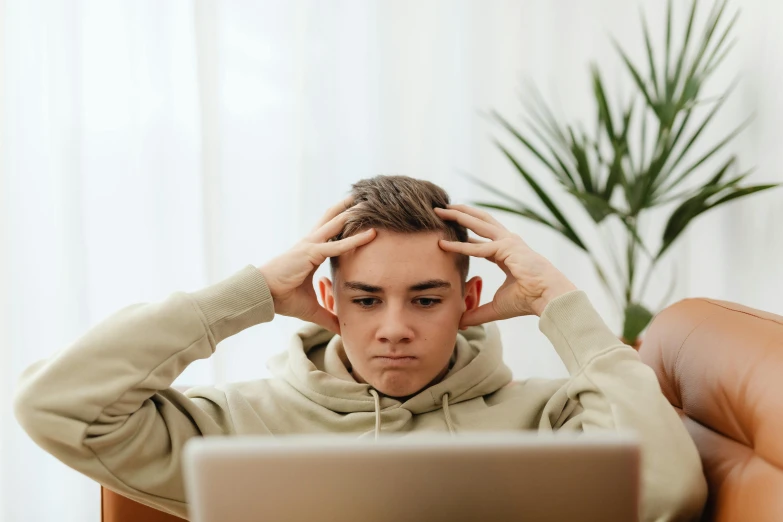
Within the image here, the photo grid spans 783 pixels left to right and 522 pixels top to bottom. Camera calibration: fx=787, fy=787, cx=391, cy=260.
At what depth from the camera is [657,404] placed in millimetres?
1238

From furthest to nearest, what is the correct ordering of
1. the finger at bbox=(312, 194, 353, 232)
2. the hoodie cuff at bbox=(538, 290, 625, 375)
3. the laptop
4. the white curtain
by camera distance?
the white curtain < the finger at bbox=(312, 194, 353, 232) < the hoodie cuff at bbox=(538, 290, 625, 375) < the laptop

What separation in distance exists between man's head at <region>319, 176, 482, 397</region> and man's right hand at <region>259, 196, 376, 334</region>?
0.09ft

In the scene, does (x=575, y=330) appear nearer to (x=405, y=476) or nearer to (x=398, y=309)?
(x=398, y=309)

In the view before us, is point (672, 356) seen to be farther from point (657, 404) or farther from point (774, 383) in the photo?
point (774, 383)

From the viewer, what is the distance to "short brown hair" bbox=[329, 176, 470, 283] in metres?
1.48

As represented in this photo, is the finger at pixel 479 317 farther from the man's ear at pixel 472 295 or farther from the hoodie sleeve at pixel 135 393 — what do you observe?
the hoodie sleeve at pixel 135 393

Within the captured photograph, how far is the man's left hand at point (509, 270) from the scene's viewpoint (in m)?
1.48

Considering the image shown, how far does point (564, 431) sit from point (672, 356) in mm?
234

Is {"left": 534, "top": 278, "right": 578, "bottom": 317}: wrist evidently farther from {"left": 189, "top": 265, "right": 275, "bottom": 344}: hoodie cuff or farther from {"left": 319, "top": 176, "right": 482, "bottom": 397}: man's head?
{"left": 189, "top": 265, "right": 275, "bottom": 344}: hoodie cuff

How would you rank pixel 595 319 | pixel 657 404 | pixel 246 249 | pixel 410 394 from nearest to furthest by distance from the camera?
1. pixel 657 404
2. pixel 595 319
3. pixel 410 394
4. pixel 246 249

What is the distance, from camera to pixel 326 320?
1582 mm

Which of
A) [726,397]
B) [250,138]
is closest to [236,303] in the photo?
[726,397]

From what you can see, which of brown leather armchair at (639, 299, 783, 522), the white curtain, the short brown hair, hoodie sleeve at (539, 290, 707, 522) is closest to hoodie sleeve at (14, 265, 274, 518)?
the short brown hair

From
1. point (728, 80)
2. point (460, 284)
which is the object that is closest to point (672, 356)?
point (460, 284)
